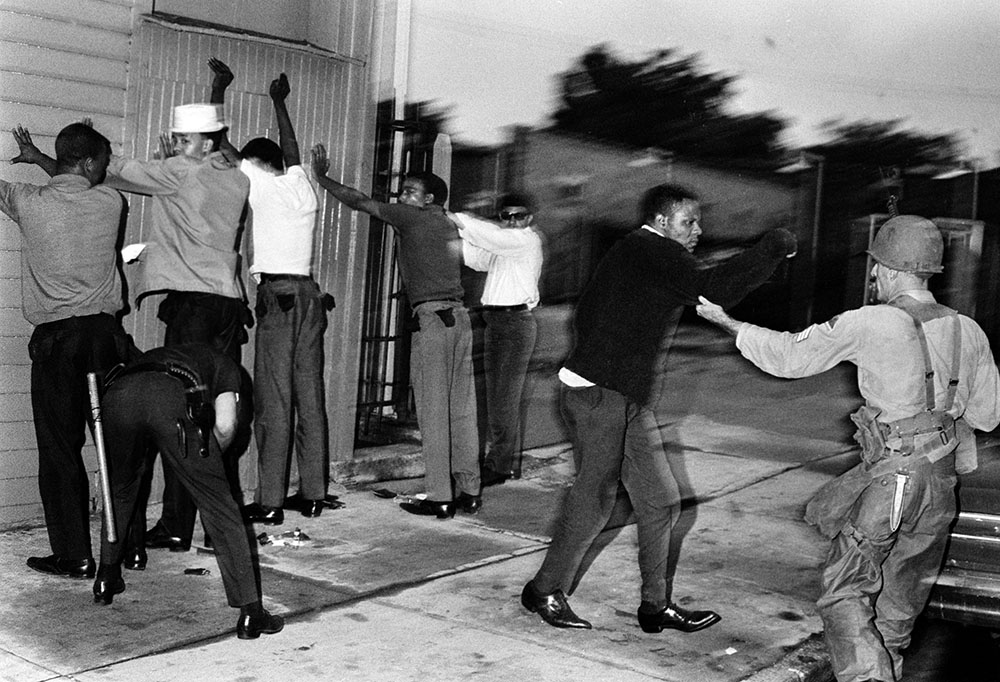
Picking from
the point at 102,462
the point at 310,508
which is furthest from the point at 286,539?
the point at 102,462

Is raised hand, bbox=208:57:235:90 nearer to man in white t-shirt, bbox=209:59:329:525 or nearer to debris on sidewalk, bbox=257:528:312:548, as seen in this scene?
man in white t-shirt, bbox=209:59:329:525

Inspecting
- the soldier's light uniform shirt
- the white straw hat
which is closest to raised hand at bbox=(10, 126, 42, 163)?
the white straw hat

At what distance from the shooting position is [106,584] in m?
5.34

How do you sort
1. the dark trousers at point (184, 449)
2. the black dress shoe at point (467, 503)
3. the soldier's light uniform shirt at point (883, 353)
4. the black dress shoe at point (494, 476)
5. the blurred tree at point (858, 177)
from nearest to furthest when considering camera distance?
the soldier's light uniform shirt at point (883, 353)
the dark trousers at point (184, 449)
the black dress shoe at point (467, 503)
the black dress shoe at point (494, 476)
the blurred tree at point (858, 177)

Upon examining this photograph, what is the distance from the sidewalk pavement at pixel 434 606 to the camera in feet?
16.1

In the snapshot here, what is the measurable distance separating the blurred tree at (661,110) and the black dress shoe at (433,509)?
53.2 feet

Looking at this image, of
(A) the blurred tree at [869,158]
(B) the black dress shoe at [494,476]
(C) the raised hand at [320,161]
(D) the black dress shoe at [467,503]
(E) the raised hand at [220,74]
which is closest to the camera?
(E) the raised hand at [220,74]

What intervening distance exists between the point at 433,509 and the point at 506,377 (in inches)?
64.8

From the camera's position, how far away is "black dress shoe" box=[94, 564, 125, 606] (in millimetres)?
5336

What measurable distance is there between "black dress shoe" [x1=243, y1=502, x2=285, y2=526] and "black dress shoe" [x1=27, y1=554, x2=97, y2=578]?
4.13ft

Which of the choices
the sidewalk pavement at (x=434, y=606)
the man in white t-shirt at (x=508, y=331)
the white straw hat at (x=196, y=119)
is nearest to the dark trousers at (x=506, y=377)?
the man in white t-shirt at (x=508, y=331)

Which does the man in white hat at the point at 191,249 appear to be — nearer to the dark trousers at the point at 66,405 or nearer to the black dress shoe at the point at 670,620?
the dark trousers at the point at 66,405

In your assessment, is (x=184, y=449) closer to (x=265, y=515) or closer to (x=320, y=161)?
(x=265, y=515)

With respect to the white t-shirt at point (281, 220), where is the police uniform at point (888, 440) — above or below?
below
